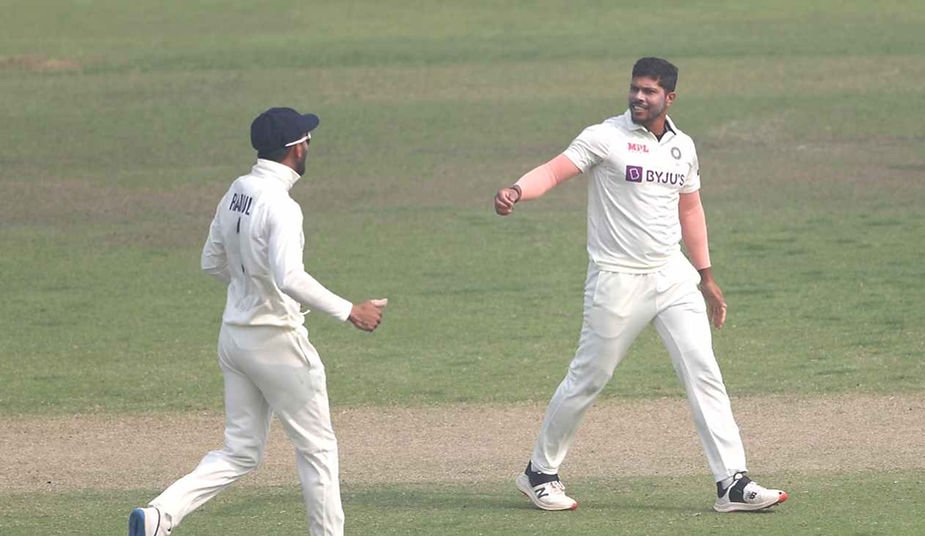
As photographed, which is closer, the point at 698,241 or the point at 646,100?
the point at 646,100

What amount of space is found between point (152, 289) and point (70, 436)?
18.0 ft

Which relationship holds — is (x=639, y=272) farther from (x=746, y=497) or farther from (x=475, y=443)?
(x=475, y=443)

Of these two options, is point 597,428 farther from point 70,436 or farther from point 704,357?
point 70,436

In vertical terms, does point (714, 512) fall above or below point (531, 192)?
below

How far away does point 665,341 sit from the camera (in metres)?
8.87

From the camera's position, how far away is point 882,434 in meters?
10.8

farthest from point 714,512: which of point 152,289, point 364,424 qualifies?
point 152,289

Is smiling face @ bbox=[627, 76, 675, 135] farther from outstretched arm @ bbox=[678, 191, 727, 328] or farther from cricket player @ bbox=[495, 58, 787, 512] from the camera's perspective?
outstretched arm @ bbox=[678, 191, 727, 328]

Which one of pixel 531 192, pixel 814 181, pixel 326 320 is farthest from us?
pixel 814 181

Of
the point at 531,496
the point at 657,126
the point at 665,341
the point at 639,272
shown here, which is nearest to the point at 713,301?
the point at 665,341

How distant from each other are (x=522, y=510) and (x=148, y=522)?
224cm

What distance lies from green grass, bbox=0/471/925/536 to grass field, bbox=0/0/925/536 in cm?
3

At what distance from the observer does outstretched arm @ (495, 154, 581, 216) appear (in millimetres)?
8438

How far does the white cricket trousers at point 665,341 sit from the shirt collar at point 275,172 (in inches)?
76.4
